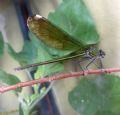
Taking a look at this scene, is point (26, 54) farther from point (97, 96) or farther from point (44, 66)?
point (97, 96)

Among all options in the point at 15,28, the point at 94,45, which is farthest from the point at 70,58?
the point at 15,28

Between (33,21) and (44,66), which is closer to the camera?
(33,21)

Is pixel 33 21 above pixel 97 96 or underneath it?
above

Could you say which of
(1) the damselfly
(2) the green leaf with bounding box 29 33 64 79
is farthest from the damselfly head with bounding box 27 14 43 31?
(2) the green leaf with bounding box 29 33 64 79

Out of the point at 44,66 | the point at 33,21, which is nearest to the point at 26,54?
the point at 44,66

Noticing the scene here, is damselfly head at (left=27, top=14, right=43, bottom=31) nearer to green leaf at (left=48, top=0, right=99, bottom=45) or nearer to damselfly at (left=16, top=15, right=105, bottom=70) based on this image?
damselfly at (left=16, top=15, right=105, bottom=70)

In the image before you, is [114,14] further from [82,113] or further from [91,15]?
[82,113]
